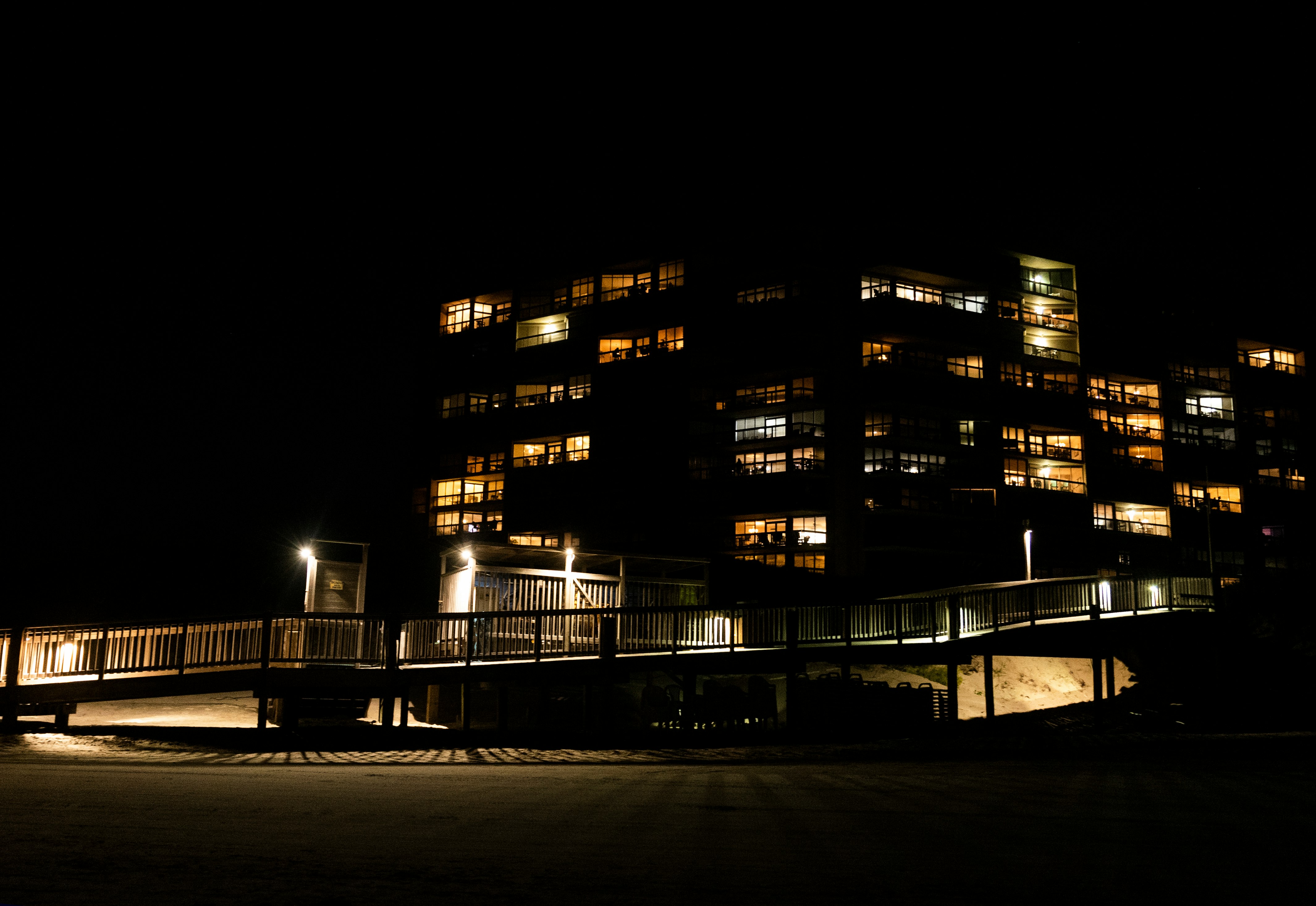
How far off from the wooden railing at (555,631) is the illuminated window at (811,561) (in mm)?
28411

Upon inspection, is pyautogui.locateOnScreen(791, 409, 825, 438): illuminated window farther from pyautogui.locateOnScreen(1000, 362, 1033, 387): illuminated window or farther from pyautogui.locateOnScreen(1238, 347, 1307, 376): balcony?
pyautogui.locateOnScreen(1238, 347, 1307, 376): balcony

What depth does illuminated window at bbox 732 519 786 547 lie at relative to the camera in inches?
2179

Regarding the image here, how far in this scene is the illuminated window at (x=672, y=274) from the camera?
6272 centimetres

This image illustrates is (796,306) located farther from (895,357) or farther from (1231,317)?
(1231,317)

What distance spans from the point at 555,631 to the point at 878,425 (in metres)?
39.9

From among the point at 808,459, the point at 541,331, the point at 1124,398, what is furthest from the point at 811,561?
the point at 1124,398

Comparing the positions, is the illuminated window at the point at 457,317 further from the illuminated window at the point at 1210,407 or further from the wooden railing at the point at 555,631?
the wooden railing at the point at 555,631

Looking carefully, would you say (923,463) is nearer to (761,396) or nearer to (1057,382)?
(761,396)

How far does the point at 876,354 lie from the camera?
5853 centimetres

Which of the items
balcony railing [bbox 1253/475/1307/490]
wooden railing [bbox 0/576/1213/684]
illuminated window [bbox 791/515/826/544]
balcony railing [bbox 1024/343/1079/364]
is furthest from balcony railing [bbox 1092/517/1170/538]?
wooden railing [bbox 0/576/1213/684]

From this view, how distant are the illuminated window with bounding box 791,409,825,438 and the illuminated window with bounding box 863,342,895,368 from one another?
369cm

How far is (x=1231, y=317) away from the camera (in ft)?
232

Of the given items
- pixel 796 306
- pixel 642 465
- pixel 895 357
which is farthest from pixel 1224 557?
pixel 642 465

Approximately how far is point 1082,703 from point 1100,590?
3.63 m
